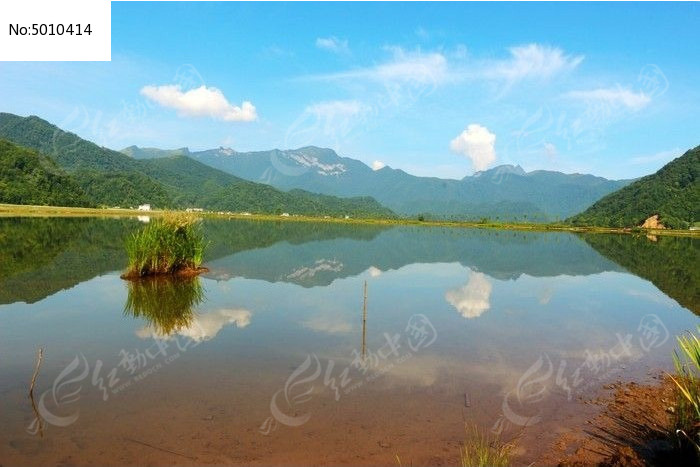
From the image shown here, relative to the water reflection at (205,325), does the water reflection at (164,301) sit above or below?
above

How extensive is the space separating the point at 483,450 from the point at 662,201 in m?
144

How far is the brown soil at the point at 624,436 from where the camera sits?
6.98m

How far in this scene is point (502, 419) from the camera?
841 cm

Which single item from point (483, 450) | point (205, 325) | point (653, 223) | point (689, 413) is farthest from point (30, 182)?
point (653, 223)

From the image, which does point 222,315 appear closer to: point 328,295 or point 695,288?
point 328,295

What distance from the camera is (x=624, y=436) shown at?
26.1ft

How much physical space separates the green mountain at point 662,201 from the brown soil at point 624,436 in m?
125

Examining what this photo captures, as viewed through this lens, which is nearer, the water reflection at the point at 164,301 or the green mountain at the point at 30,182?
the water reflection at the point at 164,301

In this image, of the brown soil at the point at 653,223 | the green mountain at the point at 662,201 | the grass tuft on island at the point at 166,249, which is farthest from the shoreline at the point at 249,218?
the grass tuft on island at the point at 166,249

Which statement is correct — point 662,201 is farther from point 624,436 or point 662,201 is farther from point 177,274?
point 624,436

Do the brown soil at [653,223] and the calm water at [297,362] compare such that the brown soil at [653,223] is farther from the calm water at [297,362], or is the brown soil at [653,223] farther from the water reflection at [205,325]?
the water reflection at [205,325]

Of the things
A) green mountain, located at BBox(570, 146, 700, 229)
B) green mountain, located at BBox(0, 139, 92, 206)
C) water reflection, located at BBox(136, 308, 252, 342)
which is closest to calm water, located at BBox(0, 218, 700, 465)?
water reflection, located at BBox(136, 308, 252, 342)

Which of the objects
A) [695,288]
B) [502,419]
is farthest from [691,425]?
[695,288]

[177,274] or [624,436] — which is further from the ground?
[177,274]
